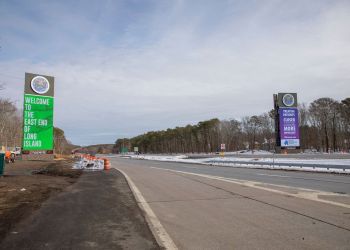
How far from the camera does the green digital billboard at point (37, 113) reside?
4381cm

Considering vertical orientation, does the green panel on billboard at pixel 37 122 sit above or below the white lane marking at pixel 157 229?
above

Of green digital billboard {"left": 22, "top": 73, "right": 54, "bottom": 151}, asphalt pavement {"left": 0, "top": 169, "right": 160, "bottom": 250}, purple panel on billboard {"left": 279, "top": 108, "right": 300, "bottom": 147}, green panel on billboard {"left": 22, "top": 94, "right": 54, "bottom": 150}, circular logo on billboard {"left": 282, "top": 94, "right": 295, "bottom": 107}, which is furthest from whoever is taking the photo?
purple panel on billboard {"left": 279, "top": 108, "right": 300, "bottom": 147}

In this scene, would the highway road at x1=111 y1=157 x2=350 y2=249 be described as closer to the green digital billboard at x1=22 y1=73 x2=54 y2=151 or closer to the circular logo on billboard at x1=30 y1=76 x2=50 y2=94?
the green digital billboard at x1=22 y1=73 x2=54 y2=151

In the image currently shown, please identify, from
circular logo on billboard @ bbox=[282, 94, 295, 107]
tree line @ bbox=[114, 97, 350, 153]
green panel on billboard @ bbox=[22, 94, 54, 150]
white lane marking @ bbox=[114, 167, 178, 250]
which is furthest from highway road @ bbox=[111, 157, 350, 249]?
tree line @ bbox=[114, 97, 350, 153]

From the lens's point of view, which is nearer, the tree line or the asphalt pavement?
the asphalt pavement

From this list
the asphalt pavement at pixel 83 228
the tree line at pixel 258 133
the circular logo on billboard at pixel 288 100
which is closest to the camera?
the asphalt pavement at pixel 83 228

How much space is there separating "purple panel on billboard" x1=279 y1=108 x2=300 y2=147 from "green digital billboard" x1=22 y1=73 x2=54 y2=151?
27.9 meters

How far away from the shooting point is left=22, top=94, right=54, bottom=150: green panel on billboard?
143 ft

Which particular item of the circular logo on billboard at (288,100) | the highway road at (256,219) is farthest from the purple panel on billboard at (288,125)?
the highway road at (256,219)

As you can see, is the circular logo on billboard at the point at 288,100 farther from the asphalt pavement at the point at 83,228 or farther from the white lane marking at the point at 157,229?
the asphalt pavement at the point at 83,228

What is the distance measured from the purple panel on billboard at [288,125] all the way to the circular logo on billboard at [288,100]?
2.11ft

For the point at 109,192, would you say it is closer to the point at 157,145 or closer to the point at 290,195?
the point at 290,195

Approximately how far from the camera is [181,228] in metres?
7.93

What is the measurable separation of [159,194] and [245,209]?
196 inches
